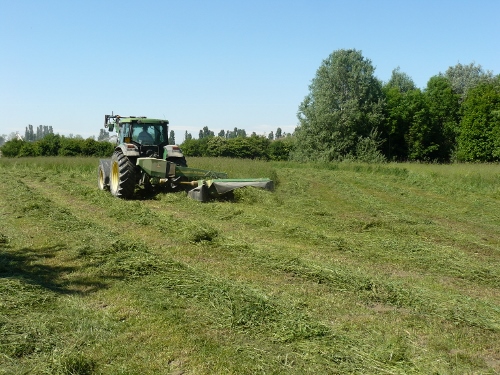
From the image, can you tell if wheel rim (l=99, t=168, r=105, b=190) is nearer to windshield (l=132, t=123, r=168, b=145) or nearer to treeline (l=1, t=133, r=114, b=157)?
windshield (l=132, t=123, r=168, b=145)

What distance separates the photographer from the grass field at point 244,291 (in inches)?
140

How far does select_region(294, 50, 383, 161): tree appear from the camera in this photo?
127ft

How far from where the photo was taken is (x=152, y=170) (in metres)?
11.6

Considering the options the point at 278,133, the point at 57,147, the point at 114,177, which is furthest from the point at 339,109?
the point at 278,133

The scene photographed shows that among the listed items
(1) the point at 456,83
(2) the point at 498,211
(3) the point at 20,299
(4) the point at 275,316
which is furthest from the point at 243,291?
(1) the point at 456,83

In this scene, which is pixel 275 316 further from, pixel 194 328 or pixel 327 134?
pixel 327 134

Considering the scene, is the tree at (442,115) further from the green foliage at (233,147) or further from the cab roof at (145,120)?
the cab roof at (145,120)

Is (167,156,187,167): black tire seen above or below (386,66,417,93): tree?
below

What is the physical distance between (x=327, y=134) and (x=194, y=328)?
36.0 metres

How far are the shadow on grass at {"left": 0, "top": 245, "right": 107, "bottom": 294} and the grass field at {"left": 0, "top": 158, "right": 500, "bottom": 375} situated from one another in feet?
0.07

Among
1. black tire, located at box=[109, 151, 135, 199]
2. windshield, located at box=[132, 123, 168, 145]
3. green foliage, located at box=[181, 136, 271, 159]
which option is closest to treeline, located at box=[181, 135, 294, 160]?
green foliage, located at box=[181, 136, 271, 159]

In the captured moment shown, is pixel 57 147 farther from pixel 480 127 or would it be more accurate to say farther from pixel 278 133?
pixel 278 133

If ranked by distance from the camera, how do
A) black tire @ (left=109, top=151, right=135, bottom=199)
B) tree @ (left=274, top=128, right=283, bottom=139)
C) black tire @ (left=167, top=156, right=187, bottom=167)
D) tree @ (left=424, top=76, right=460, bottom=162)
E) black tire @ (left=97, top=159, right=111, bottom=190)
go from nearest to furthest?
black tire @ (left=109, top=151, right=135, bottom=199) → black tire @ (left=167, top=156, right=187, bottom=167) → black tire @ (left=97, top=159, right=111, bottom=190) → tree @ (left=424, top=76, right=460, bottom=162) → tree @ (left=274, top=128, right=283, bottom=139)

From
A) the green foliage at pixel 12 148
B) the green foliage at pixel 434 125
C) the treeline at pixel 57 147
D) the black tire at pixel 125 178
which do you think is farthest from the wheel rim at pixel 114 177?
the green foliage at pixel 434 125
